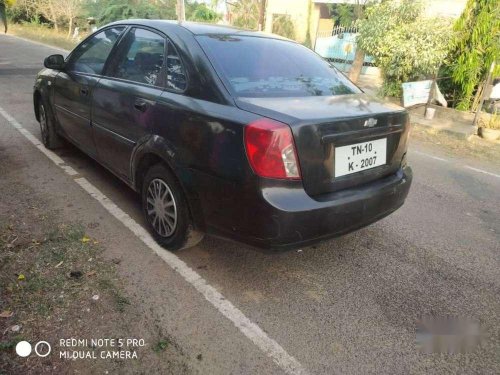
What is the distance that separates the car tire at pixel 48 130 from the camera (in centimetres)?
496

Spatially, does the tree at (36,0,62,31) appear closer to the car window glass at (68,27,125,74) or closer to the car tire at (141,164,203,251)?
the car window glass at (68,27,125,74)

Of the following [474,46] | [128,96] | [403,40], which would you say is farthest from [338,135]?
[474,46]

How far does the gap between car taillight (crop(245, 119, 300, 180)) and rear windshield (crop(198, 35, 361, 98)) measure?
39 cm

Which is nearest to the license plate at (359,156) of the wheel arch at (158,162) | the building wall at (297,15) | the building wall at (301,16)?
the wheel arch at (158,162)

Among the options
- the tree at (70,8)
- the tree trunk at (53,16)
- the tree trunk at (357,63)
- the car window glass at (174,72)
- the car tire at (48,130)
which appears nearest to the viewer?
the car window glass at (174,72)

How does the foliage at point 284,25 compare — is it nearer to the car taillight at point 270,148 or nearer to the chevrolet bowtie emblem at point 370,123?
the chevrolet bowtie emblem at point 370,123

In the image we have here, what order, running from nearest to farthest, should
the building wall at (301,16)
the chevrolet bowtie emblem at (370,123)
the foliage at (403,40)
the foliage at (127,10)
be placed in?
the chevrolet bowtie emblem at (370,123)
the foliage at (403,40)
the building wall at (301,16)
the foliage at (127,10)

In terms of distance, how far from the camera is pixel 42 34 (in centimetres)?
2797

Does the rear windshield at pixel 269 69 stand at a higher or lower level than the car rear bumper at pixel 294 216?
higher

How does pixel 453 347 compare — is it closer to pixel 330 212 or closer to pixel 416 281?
pixel 416 281

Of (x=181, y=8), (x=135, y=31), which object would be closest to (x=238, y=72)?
(x=135, y=31)

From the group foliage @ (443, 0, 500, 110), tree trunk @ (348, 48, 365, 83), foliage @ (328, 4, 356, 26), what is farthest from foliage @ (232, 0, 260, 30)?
foliage @ (443, 0, 500, 110)

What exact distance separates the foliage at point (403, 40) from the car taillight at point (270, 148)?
308 inches

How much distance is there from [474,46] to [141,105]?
8.35 meters
